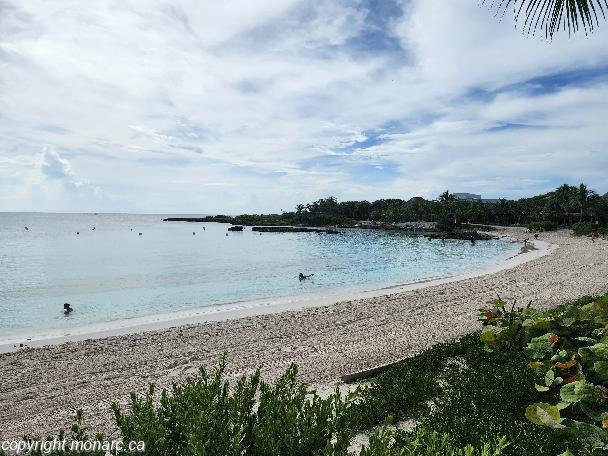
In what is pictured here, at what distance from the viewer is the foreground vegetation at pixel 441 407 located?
2953mm

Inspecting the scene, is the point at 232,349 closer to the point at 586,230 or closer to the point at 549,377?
the point at 549,377

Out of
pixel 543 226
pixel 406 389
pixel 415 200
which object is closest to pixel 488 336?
pixel 406 389

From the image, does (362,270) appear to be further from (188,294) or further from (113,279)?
(113,279)

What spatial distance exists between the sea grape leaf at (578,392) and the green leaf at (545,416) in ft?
1.90

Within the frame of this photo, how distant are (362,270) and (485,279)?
42.2 feet

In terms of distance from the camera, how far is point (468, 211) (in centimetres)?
10569

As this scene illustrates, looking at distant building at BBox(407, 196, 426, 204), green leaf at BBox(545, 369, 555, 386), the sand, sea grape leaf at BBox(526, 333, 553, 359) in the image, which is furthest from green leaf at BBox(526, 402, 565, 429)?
distant building at BBox(407, 196, 426, 204)

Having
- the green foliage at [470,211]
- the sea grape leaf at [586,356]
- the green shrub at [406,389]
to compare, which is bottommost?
the green shrub at [406,389]

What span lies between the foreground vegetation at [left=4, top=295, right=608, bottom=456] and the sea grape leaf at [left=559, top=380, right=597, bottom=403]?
0.01 m

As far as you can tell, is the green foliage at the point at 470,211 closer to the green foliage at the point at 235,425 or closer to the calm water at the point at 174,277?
the calm water at the point at 174,277

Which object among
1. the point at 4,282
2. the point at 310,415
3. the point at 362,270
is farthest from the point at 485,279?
the point at 4,282

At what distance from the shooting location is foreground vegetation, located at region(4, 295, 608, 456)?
9.69ft

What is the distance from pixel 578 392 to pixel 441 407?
1.81 metres

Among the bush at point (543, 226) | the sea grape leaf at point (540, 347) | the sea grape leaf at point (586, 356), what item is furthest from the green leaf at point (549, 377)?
the bush at point (543, 226)
